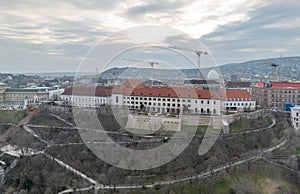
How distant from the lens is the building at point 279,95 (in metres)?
36.2

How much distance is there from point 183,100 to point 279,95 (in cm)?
1272

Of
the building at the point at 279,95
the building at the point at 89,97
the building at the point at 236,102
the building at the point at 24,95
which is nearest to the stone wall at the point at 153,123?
the building at the point at 236,102

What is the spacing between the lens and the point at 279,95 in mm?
36969

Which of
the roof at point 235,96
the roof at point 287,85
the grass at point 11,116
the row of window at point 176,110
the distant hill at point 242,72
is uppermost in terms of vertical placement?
the distant hill at point 242,72

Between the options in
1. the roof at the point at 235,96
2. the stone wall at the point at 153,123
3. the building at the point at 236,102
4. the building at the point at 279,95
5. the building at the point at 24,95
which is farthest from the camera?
the building at the point at 24,95

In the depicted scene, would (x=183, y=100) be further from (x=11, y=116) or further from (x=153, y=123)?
(x=11, y=116)

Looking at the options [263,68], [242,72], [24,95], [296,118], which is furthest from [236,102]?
[263,68]

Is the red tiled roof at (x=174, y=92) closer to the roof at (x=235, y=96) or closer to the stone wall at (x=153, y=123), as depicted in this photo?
the roof at (x=235, y=96)

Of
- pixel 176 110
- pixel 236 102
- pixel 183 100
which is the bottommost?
pixel 176 110

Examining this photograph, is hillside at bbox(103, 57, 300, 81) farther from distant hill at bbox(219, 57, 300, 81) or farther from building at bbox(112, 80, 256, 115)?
building at bbox(112, 80, 256, 115)

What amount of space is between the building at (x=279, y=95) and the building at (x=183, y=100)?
5.72 meters

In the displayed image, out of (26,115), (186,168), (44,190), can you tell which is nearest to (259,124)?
(186,168)

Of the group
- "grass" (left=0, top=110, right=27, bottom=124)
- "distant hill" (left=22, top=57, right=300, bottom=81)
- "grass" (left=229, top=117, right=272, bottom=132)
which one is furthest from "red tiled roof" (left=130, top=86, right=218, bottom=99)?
"grass" (left=0, top=110, right=27, bottom=124)

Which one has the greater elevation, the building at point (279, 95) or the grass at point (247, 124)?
the building at point (279, 95)
